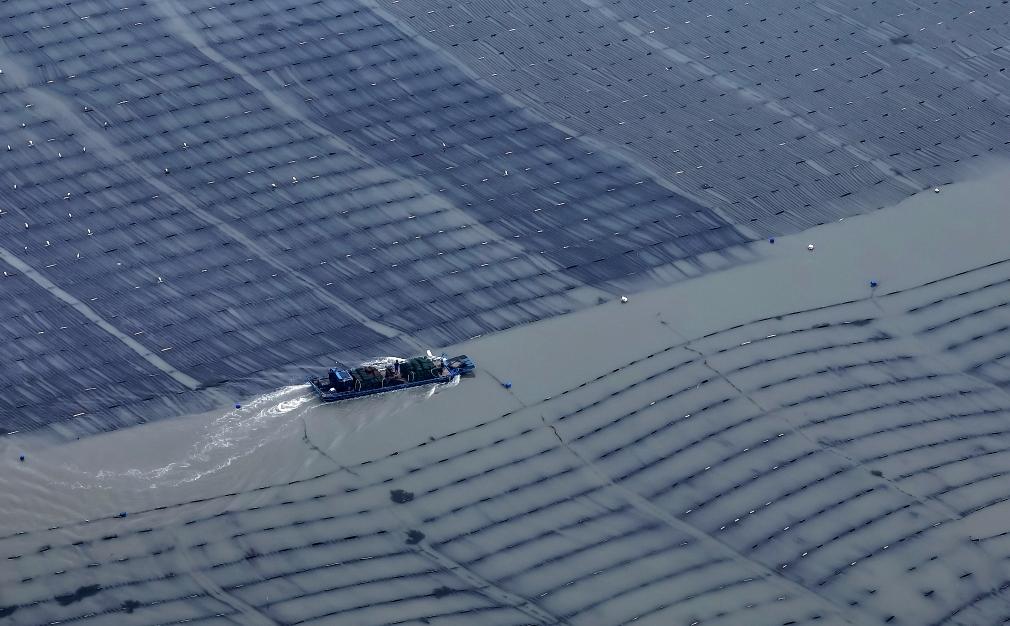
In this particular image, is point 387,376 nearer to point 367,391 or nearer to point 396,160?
point 367,391

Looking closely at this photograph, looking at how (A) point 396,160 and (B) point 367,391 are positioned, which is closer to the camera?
(B) point 367,391

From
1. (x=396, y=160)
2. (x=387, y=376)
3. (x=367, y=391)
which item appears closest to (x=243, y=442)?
(x=367, y=391)

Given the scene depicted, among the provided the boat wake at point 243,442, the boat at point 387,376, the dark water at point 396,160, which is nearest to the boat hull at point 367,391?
the boat at point 387,376

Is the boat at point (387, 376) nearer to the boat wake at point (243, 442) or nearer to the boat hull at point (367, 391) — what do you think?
the boat hull at point (367, 391)

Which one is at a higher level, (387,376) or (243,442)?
(387,376)

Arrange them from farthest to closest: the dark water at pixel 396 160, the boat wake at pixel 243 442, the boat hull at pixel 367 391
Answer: the dark water at pixel 396 160 → the boat hull at pixel 367 391 → the boat wake at pixel 243 442

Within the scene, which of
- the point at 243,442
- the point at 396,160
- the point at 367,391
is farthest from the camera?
the point at 396,160

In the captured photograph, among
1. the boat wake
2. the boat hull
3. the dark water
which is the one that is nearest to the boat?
the boat hull

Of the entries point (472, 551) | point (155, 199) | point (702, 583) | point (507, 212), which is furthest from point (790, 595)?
point (155, 199)
